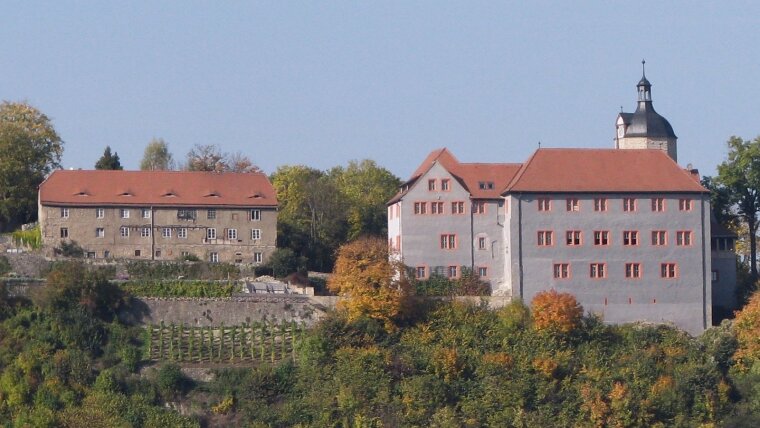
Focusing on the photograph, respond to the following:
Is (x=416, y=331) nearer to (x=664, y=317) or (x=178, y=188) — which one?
(x=664, y=317)

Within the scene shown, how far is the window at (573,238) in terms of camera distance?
76.6 metres

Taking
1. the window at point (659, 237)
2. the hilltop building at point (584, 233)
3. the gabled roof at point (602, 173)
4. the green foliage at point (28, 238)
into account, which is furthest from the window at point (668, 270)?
the green foliage at point (28, 238)

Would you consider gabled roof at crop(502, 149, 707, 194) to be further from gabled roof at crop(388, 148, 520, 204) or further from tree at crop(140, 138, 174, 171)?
tree at crop(140, 138, 174, 171)

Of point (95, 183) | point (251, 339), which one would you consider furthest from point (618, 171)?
point (95, 183)

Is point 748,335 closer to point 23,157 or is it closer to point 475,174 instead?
point 475,174

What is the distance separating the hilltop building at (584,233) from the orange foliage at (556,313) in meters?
2.22

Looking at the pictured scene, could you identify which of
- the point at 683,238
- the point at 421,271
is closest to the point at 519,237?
the point at 421,271

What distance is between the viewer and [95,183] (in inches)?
3383

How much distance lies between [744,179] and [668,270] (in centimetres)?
959

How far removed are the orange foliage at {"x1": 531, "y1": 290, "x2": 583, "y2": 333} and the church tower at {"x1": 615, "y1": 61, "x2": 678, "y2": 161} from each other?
16.1 meters

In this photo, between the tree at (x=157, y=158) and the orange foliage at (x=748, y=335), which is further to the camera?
the tree at (x=157, y=158)

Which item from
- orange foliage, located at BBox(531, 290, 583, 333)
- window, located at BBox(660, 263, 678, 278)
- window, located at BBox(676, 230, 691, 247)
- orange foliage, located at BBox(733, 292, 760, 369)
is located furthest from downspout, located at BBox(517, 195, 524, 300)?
orange foliage, located at BBox(733, 292, 760, 369)

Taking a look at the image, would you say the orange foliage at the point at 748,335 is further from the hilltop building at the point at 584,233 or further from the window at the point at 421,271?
the window at the point at 421,271

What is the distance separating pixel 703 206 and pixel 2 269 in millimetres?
30253
